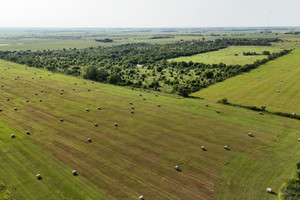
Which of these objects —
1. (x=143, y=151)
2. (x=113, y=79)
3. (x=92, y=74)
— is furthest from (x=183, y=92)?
(x=92, y=74)

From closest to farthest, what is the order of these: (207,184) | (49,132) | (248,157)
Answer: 1. (207,184)
2. (248,157)
3. (49,132)

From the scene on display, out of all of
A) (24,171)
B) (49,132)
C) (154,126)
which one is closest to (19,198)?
(24,171)

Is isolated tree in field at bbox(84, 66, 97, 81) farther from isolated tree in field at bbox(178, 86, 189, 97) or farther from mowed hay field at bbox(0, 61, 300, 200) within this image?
isolated tree in field at bbox(178, 86, 189, 97)

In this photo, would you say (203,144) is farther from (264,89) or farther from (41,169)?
(264,89)

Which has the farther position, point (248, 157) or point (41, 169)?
point (248, 157)

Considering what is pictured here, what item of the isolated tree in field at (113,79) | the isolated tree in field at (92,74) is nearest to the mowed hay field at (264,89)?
the isolated tree in field at (113,79)

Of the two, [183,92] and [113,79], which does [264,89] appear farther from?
[113,79]

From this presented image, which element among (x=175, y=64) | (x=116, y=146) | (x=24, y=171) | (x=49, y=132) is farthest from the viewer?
(x=175, y=64)
